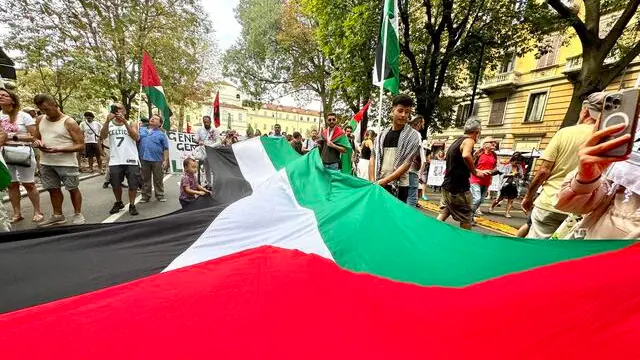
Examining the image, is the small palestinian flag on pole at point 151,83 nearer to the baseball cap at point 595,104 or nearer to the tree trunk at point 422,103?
the baseball cap at point 595,104

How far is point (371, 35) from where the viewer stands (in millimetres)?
10773

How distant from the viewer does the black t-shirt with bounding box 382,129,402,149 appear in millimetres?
4078

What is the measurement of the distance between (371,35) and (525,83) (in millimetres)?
17356

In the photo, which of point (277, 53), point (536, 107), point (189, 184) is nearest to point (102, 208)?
point (189, 184)

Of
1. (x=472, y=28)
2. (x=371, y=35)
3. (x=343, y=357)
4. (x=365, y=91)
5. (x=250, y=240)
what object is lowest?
(x=250, y=240)

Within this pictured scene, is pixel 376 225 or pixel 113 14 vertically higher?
pixel 113 14

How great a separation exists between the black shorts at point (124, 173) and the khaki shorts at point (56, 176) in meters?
0.97

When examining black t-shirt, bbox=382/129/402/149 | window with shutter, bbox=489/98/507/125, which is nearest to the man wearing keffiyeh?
Answer: black t-shirt, bbox=382/129/402/149

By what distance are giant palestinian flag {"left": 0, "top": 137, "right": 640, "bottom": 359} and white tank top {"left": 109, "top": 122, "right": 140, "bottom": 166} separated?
400 centimetres

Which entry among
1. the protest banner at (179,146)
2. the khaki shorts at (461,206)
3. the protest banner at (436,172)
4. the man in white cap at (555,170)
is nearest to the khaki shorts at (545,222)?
the man in white cap at (555,170)

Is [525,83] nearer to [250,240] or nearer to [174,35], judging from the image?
[174,35]

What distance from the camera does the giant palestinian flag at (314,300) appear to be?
0.92 meters

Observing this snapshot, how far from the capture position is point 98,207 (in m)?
→ 5.70

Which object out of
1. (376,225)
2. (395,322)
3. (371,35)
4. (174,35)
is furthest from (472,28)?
(174,35)
